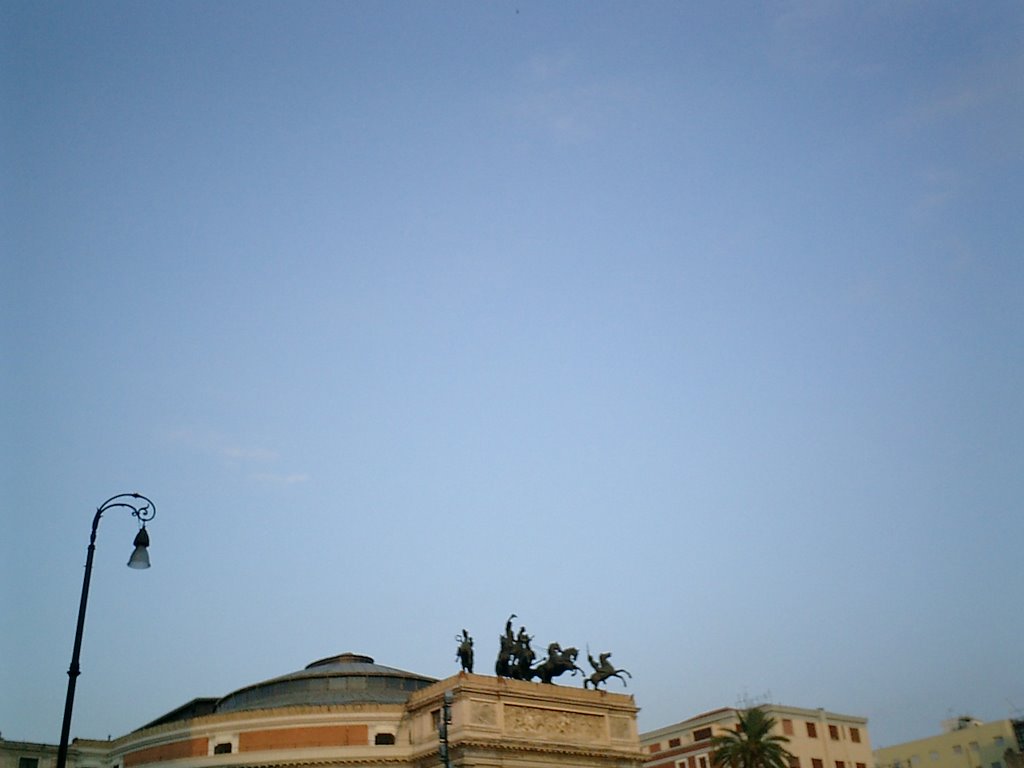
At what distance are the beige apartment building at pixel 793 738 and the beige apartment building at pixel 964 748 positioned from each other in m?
12.9

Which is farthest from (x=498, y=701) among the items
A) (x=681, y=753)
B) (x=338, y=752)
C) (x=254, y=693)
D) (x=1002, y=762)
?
(x=1002, y=762)

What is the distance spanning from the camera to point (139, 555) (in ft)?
73.5

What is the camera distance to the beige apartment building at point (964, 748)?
89.5m

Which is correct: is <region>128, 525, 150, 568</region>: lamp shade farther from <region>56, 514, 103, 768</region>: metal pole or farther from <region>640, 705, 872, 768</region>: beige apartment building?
<region>640, 705, 872, 768</region>: beige apartment building

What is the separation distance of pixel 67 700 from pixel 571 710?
4321cm

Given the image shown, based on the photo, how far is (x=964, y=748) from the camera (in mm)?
94375

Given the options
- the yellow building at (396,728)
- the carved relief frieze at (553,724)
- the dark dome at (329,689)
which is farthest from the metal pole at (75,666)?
the dark dome at (329,689)

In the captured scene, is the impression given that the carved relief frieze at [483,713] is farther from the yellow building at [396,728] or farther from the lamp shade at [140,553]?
the lamp shade at [140,553]

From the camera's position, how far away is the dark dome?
62.5m

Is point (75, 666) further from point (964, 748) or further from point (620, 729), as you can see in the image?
point (964, 748)

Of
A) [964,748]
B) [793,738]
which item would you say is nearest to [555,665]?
[793,738]

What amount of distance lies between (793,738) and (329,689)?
140ft

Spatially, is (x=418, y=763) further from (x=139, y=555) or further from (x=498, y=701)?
(x=139, y=555)

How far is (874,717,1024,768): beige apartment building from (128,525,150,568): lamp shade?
284 ft
